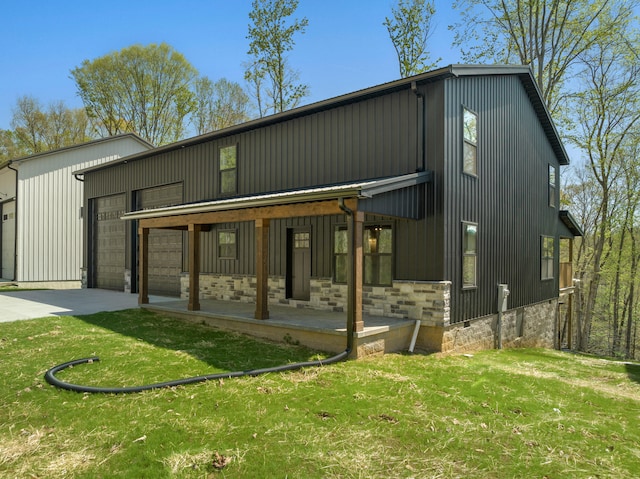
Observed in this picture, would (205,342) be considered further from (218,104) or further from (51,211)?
(218,104)

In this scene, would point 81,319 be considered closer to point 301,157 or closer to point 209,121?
point 301,157

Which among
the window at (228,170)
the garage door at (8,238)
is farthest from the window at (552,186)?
the garage door at (8,238)

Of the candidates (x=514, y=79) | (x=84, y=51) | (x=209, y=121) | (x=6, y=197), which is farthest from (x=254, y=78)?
(x=514, y=79)

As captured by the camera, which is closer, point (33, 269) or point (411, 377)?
point (411, 377)

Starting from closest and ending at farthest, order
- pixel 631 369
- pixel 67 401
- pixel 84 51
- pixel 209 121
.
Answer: pixel 67 401 < pixel 631 369 < pixel 84 51 < pixel 209 121

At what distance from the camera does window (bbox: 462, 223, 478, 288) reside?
8.77m

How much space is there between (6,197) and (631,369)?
24955 mm

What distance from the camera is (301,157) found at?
33.8ft

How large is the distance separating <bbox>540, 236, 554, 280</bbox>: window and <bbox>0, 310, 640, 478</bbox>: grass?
6.63 metres

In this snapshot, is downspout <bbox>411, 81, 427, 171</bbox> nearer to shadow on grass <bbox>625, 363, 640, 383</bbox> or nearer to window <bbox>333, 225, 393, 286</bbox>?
window <bbox>333, 225, 393, 286</bbox>

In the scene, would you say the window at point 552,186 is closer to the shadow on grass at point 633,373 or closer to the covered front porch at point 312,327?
the shadow on grass at point 633,373

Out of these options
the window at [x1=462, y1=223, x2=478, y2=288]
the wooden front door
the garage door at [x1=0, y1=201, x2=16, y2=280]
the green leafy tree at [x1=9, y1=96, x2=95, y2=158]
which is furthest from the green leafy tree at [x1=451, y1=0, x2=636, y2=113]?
the green leafy tree at [x1=9, y1=96, x2=95, y2=158]

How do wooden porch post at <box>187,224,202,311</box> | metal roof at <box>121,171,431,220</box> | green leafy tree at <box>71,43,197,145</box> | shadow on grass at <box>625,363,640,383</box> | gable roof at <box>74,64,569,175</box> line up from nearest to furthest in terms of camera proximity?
metal roof at <box>121,171,431,220</box> < shadow on grass at <box>625,363,640,383</box> < gable roof at <box>74,64,569,175</box> < wooden porch post at <box>187,224,202,311</box> < green leafy tree at <box>71,43,197,145</box>

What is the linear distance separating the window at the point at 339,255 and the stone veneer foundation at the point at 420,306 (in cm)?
20
